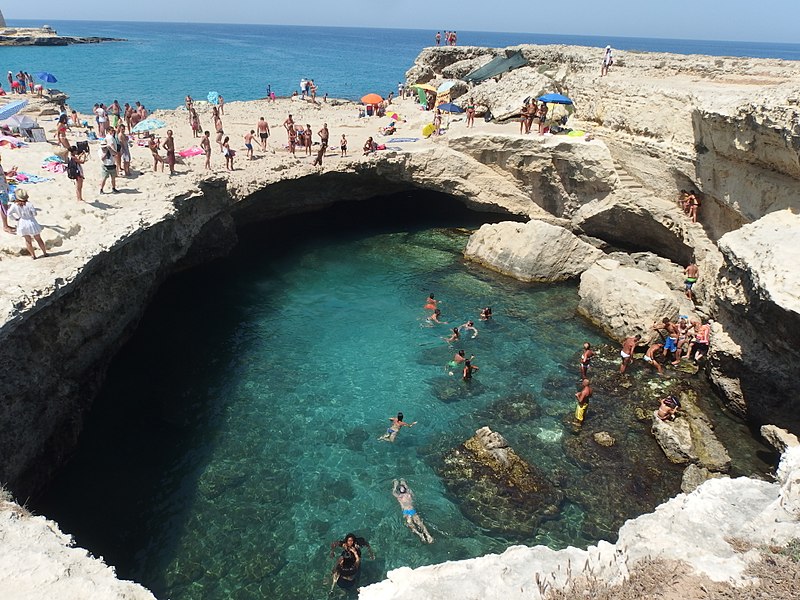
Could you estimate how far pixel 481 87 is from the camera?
2953 centimetres

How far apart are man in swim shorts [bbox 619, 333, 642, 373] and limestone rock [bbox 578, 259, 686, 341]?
72 cm

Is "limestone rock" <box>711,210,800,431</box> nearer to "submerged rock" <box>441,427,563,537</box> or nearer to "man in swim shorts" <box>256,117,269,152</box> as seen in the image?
"submerged rock" <box>441,427,563,537</box>

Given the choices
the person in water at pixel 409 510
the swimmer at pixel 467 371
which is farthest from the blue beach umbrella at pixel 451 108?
the person in water at pixel 409 510

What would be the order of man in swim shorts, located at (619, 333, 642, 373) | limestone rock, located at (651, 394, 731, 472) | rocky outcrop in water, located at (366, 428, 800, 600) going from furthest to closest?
man in swim shorts, located at (619, 333, 642, 373), limestone rock, located at (651, 394, 731, 472), rocky outcrop in water, located at (366, 428, 800, 600)

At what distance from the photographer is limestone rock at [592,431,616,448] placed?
12766mm

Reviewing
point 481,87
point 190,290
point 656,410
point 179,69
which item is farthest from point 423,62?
point 179,69

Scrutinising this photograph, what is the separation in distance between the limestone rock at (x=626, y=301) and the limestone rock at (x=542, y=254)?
4.71ft

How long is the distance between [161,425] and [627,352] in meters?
12.7

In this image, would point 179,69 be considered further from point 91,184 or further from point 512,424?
point 512,424

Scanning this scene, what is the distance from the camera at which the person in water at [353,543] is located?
31.1 feet

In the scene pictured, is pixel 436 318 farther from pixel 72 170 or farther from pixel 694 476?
pixel 72 170

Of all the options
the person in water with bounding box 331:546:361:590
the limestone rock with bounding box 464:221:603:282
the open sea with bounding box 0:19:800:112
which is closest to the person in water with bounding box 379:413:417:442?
the person in water with bounding box 331:546:361:590

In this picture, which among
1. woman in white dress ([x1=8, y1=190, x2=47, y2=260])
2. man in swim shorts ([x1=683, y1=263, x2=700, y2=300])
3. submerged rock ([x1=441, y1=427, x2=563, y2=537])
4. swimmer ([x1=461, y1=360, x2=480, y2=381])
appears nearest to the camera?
submerged rock ([x1=441, y1=427, x2=563, y2=537])

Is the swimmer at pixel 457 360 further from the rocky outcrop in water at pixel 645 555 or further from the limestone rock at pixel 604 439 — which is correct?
the rocky outcrop in water at pixel 645 555
